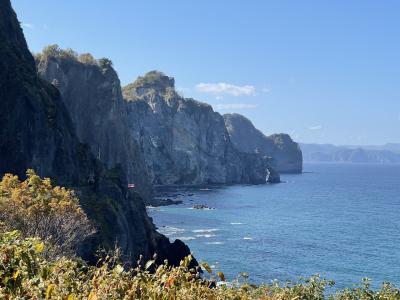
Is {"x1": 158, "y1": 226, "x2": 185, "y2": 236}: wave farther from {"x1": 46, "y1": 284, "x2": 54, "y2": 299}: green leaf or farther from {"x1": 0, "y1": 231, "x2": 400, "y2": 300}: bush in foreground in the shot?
{"x1": 46, "y1": 284, "x2": 54, "y2": 299}: green leaf

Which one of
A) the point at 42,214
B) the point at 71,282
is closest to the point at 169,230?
the point at 42,214

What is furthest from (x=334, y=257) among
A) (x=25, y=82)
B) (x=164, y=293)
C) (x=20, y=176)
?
(x=164, y=293)

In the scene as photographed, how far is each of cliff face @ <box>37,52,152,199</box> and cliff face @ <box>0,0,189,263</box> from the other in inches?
2390

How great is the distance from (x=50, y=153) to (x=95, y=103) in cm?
7863

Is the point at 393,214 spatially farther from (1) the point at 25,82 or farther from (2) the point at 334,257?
(1) the point at 25,82

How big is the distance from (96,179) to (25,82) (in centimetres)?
2037

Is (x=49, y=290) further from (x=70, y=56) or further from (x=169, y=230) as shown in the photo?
(x=70, y=56)

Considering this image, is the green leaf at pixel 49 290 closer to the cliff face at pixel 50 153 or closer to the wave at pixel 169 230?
the cliff face at pixel 50 153

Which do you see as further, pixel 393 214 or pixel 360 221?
pixel 393 214

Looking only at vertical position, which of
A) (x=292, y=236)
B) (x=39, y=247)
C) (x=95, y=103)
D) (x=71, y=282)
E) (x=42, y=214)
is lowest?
(x=292, y=236)

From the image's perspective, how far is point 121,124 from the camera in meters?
159

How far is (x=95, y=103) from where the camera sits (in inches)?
6063

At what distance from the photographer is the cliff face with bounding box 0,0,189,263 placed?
72812 millimetres

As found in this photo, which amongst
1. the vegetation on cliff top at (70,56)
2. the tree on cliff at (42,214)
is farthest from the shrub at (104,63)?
the tree on cliff at (42,214)
